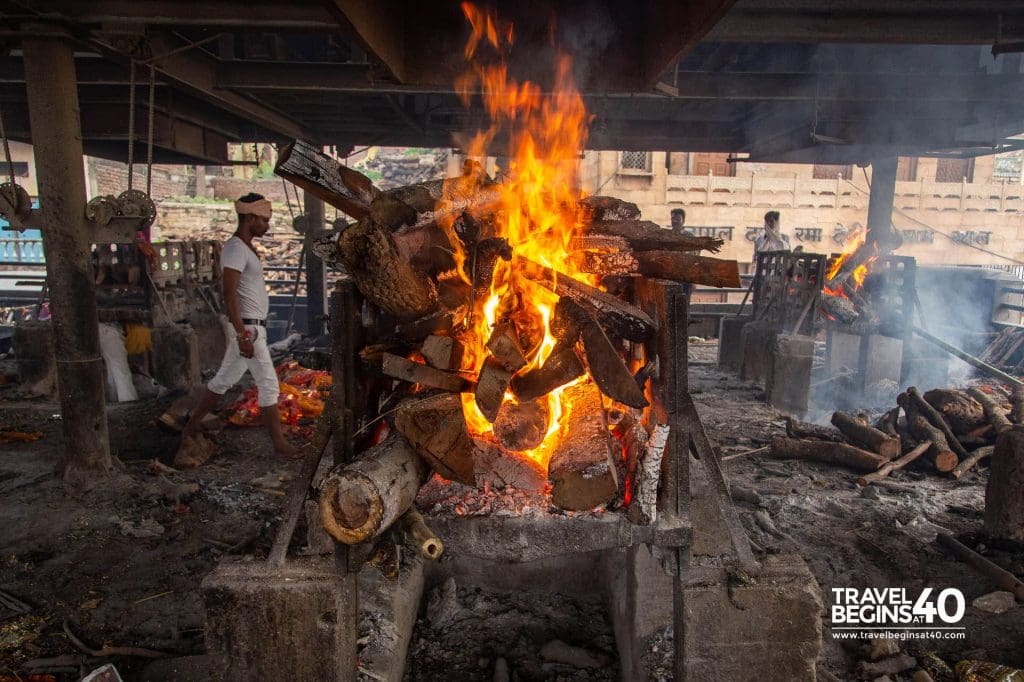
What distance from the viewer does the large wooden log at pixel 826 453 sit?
5926mm

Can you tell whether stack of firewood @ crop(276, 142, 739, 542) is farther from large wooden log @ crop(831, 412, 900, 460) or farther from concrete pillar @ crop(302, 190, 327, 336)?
concrete pillar @ crop(302, 190, 327, 336)

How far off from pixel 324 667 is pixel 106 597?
2.28 metres

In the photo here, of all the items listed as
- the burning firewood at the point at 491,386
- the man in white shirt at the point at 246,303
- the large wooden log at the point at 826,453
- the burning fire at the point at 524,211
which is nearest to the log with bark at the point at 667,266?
the burning fire at the point at 524,211

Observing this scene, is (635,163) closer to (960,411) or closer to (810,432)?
(810,432)

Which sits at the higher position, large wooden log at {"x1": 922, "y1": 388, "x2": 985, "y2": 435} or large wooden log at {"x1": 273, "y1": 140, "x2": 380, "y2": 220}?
large wooden log at {"x1": 273, "y1": 140, "x2": 380, "y2": 220}

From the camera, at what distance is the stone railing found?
23.8m

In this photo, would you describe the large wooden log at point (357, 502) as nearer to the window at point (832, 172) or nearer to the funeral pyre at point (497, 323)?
the funeral pyre at point (497, 323)

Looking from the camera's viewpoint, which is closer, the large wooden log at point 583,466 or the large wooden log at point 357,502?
the large wooden log at point 357,502

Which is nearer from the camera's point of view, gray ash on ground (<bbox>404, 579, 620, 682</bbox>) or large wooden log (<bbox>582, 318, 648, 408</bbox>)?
large wooden log (<bbox>582, 318, 648, 408</bbox>)

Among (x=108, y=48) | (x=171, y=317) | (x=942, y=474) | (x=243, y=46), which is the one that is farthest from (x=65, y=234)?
(x=942, y=474)

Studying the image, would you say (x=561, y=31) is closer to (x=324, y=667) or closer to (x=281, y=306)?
(x=324, y=667)

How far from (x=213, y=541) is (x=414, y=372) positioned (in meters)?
2.98

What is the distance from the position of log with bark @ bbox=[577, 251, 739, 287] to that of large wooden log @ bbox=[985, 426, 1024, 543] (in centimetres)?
285

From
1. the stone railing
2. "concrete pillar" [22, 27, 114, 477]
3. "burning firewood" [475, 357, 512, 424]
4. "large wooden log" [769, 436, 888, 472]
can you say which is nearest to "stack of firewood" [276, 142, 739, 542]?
"burning firewood" [475, 357, 512, 424]
